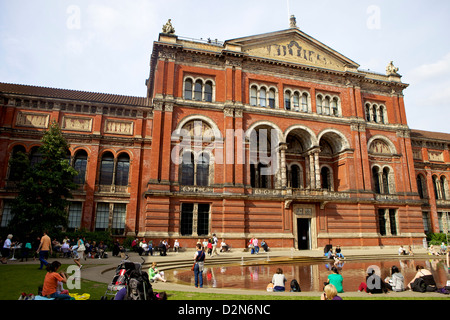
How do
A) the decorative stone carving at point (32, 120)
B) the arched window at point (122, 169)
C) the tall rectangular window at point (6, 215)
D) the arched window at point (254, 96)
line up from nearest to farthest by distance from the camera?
the tall rectangular window at point (6, 215) → the decorative stone carving at point (32, 120) → the arched window at point (122, 169) → the arched window at point (254, 96)

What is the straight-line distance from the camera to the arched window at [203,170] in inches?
1137

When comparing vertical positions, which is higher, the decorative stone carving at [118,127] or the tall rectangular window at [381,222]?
the decorative stone carving at [118,127]

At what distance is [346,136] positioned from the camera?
33.3 meters

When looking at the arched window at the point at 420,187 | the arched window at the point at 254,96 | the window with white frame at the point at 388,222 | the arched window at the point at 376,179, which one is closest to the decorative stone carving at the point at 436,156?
the arched window at the point at 420,187

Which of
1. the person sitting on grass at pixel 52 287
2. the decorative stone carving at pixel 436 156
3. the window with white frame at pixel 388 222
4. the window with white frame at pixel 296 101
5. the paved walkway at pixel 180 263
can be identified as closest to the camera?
the person sitting on grass at pixel 52 287

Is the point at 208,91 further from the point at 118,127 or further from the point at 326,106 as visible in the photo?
the point at 326,106

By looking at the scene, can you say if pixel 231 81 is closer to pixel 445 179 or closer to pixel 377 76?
pixel 377 76

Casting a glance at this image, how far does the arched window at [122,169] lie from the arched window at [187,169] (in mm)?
5930

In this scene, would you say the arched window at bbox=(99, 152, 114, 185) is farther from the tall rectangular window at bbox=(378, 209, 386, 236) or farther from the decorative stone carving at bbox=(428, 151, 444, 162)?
the decorative stone carving at bbox=(428, 151, 444, 162)

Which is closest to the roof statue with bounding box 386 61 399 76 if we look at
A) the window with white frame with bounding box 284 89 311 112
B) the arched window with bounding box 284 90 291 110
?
the window with white frame with bounding box 284 89 311 112

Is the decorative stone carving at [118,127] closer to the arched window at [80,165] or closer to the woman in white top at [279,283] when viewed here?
the arched window at [80,165]

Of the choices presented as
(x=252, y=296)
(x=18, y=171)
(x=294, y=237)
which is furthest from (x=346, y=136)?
(x=18, y=171)

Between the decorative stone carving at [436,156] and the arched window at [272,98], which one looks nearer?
the arched window at [272,98]

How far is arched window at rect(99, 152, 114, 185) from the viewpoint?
94.7 ft
